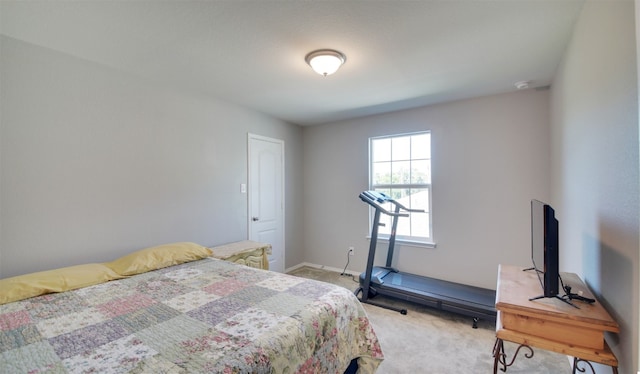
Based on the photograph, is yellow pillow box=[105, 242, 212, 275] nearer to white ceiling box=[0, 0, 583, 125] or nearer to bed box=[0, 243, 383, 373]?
bed box=[0, 243, 383, 373]

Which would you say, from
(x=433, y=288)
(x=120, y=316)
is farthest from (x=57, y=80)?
(x=433, y=288)

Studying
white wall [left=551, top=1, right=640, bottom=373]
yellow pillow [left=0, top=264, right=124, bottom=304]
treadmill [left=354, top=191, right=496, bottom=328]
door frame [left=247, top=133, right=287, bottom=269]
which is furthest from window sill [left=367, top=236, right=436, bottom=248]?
yellow pillow [left=0, top=264, right=124, bottom=304]

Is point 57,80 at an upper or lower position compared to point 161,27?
lower

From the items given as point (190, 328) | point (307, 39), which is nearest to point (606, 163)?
point (307, 39)

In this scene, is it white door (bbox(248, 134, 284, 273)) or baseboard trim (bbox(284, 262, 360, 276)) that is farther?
baseboard trim (bbox(284, 262, 360, 276))

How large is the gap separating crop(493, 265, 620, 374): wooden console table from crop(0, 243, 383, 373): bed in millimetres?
798

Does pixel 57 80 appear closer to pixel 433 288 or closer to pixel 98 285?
pixel 98 285

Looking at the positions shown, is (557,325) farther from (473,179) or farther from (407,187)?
(407,187)

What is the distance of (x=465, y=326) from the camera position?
2564 mm

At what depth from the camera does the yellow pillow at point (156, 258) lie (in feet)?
6.86

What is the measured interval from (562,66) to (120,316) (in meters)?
3.61

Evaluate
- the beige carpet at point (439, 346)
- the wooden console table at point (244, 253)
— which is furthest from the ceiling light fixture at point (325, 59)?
the beige carpet at point (439, 346)

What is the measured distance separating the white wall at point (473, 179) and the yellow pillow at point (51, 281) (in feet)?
9.96

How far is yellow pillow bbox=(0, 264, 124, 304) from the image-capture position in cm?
159
